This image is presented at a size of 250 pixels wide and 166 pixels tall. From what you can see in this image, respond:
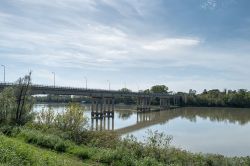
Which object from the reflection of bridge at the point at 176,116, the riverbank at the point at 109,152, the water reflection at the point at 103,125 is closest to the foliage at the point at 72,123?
the riverbank at the point at 109,152

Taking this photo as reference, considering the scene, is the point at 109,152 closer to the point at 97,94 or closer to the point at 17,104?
the point at 17,104

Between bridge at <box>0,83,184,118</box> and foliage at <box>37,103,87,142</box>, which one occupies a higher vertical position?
bridge at <box>0,83,184,118</box>

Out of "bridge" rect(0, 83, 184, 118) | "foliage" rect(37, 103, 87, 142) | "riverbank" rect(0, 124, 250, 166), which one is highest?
"bridge" rect(0, 83, 184, 118)

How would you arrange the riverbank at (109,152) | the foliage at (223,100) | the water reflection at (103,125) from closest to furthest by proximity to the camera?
the riverbank at (109,152) → the water reflection at (103,125) → the foliage at (223,100)

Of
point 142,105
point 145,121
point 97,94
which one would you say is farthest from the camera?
point 142,105

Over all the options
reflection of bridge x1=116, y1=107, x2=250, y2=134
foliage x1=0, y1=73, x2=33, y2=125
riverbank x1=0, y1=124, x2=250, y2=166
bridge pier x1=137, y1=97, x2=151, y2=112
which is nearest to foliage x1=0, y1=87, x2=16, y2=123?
foliage x1=0, y1=73, x2=33, y2=125

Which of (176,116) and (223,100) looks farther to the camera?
(223,100)

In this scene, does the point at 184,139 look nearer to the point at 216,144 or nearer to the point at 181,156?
the point at 216,144

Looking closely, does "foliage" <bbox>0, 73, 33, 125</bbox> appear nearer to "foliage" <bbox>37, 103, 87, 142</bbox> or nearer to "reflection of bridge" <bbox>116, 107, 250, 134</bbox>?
"foliage" <bbox>37, 103, 87, 142</bbox>

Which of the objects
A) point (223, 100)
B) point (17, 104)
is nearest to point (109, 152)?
point (17, 104)

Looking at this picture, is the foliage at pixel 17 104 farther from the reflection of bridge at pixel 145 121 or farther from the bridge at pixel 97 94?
the reflection of bridge at pixel 145 121

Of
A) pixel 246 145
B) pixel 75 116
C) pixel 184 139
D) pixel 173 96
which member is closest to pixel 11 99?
pixel 75 116

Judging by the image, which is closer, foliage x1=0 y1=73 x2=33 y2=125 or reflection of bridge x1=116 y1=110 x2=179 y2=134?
foliage x1=0 y1=73 x2=33 y2=125

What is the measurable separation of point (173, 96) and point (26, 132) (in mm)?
149989
